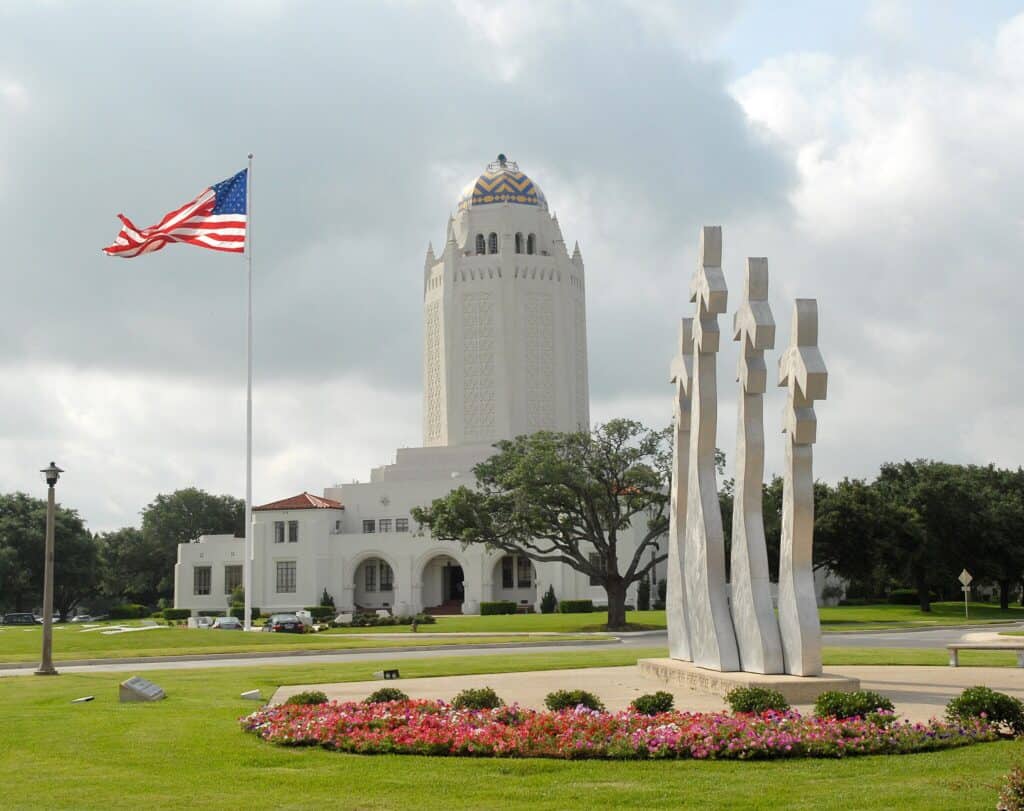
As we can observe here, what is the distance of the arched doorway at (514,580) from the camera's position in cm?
7850

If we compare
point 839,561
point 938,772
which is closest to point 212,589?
point 839,561

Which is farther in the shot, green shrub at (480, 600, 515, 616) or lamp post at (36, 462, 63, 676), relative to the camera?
green shrub at (480, 600, 515, 616)

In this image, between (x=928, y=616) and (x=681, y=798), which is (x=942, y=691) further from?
(x=928, y=616)

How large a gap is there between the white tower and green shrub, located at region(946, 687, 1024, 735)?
222 feet

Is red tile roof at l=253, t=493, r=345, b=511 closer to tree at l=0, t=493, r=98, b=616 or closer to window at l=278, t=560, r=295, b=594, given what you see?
window at l=278, t=560, r=295, b=594

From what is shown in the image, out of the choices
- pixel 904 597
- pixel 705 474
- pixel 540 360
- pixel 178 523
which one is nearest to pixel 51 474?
pixel 705 474

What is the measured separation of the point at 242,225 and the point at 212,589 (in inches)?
1838

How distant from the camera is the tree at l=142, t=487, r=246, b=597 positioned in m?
110

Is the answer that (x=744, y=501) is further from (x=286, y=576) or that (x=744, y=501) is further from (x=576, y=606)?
(x=286, y=576)

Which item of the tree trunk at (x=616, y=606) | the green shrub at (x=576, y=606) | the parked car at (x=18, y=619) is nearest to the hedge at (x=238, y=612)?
the parked car at (x=18, y=619)

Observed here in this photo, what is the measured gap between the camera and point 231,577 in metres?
84.5

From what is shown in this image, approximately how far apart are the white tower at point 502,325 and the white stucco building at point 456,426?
0.09 metres

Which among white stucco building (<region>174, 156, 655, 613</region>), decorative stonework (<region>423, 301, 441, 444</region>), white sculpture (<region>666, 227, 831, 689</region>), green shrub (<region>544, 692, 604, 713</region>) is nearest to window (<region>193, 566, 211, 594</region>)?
white stucco building (<region>174, 156, 655, 613</region>)

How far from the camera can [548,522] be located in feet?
184
